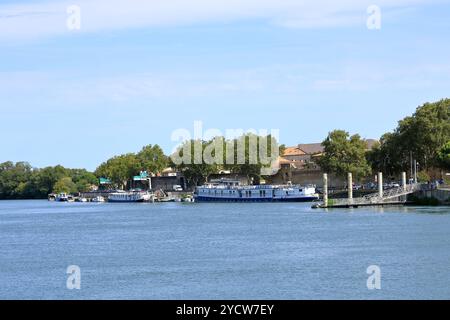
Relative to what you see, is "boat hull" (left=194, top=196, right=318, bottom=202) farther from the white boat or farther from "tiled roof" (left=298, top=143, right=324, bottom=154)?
"tiled roof" (left=298, top=143, right=324, bottom=154)

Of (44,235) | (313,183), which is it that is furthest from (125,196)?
(44,235)

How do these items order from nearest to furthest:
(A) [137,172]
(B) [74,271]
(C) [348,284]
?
Answer: (C) [348,284] → (B) [74,271] → (A) [137,172]

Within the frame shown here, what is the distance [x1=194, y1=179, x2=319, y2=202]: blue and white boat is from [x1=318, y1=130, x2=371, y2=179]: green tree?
14.1 ft

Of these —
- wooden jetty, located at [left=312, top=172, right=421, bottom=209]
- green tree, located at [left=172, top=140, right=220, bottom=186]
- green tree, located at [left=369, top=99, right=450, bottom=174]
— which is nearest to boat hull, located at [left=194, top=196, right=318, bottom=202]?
green tree, located at [left=369, top=99, right=450, bottom=174]

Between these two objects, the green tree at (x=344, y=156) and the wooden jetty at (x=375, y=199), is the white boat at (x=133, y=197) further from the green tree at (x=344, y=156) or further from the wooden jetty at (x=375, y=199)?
the wooden jetty at (x=375, y=199)

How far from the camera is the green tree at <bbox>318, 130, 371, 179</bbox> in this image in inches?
5025

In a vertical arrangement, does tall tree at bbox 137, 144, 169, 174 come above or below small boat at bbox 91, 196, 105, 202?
above

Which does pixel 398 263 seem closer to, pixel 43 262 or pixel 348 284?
pixel 348 284

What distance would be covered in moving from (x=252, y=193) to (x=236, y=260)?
8719cm

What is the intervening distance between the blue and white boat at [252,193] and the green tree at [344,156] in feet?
14.1

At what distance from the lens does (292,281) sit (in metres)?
37.0

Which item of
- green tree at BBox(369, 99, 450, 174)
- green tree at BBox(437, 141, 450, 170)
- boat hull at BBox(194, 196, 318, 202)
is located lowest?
boat hull at BBox(194, 196, 318, 202)
